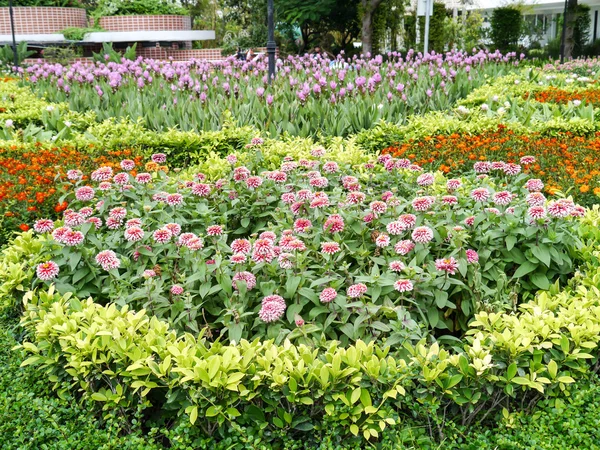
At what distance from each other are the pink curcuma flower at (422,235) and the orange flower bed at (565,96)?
6.21 metres

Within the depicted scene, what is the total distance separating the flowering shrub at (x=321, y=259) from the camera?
298 centimetres

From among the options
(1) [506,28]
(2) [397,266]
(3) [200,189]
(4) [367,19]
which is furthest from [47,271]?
(1) [506,28]

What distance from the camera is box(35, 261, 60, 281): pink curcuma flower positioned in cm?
315

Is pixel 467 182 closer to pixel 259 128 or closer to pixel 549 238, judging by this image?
pixel 549 238

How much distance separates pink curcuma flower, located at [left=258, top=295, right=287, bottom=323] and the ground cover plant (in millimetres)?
4182

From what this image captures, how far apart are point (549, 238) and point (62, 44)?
22018mm

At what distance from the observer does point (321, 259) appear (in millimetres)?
3301

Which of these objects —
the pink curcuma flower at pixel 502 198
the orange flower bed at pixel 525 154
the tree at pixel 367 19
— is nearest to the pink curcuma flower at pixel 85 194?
the pink curcuma flower at pixel 502 198

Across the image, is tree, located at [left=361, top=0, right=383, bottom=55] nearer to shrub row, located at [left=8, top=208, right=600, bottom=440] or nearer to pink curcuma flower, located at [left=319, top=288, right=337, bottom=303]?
pink curcuma flower, located at [left=319, top=288, right=337, bottom=303]

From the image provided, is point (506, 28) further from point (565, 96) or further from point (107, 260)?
point (107, 260)

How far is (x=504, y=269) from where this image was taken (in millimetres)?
3398

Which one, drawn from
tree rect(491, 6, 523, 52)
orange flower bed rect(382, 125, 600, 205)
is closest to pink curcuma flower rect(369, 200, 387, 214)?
orange flower bed rect(382, 125, 600, 205)

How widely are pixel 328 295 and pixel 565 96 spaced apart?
726 centimetres

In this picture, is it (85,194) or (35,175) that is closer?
(85,194)
